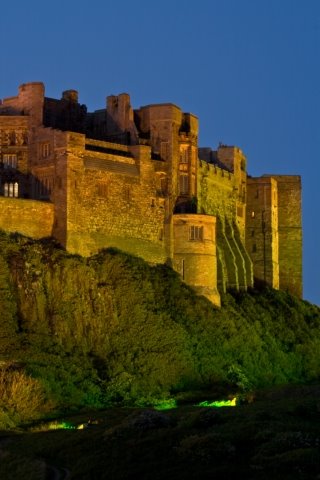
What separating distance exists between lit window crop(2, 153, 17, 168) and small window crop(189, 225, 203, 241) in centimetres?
1245

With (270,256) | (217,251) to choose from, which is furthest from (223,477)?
(270,256)

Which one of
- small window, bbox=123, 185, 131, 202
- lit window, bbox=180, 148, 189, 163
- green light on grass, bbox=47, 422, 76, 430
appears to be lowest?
green light on grass, bbox=47, 422, 76, 430

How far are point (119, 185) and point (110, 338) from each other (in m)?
11.3

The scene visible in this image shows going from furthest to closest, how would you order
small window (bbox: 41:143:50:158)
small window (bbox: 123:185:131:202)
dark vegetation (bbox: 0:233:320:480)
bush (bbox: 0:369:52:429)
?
small window (bbox: 123:185:131:202) < small window (bbox: 41:143:50:158) < bush (bbox: 0:369:52:429) < dark vegetation (bbox: 0:233:320:480)

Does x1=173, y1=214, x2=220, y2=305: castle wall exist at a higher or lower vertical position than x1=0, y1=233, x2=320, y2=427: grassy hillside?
higher

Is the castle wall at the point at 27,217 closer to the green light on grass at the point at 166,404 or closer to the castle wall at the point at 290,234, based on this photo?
the green light on grass at the point at 166,404

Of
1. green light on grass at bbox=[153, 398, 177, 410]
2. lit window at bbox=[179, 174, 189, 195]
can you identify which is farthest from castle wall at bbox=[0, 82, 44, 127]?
green light on grass at bbox=[153, 398, 177, 410]

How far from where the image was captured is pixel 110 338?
247ft

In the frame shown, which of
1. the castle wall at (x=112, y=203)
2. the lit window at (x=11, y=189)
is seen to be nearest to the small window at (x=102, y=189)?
the castle wall at (x=112, y=203)

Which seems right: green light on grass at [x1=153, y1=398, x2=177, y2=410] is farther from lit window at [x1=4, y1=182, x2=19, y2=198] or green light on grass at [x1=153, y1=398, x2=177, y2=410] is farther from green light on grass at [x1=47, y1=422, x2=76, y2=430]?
lit window at [x1=4, y1=182, x2=19, y2=198]

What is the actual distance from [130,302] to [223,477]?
1516 inches

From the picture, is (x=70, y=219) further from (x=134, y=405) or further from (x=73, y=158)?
(x=134, y=405)

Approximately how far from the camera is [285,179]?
110000 millimetres

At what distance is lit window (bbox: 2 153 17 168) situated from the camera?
82875 mm
